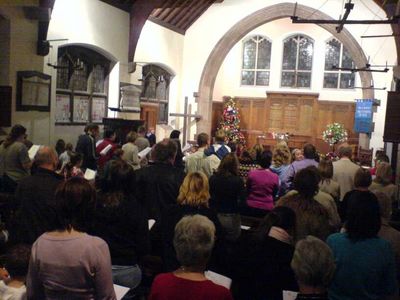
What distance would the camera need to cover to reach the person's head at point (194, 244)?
1949 mm

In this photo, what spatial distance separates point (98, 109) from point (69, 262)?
9.81m

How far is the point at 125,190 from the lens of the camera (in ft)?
9.73

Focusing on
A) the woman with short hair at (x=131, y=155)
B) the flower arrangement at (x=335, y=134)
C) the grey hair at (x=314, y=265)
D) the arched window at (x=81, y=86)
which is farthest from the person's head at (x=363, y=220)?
the flower arrangement at (x=335, y=134)

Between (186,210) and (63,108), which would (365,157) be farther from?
(186,210)

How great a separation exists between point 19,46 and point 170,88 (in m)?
7.21

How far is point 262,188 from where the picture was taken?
484cm

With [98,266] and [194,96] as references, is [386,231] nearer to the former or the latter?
[98,266]

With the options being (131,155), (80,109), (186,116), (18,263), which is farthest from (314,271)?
(186,116)

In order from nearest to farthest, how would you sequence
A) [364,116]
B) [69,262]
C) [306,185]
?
[69,262]
[306,185]
[364,116]

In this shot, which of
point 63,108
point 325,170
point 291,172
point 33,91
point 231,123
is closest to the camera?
point 325,170

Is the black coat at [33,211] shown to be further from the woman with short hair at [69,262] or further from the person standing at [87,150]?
the person standing at [87,150]

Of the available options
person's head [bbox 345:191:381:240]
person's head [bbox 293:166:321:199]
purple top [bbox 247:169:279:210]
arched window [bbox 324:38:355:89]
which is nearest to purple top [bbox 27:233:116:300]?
person's head [bbox 345:191:381:240]

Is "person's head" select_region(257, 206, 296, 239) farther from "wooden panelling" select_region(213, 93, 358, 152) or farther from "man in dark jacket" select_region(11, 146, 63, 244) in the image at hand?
"wooden panelling" select_region(213, 93, 358, 152)

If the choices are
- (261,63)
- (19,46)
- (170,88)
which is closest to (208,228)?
(19,46)
